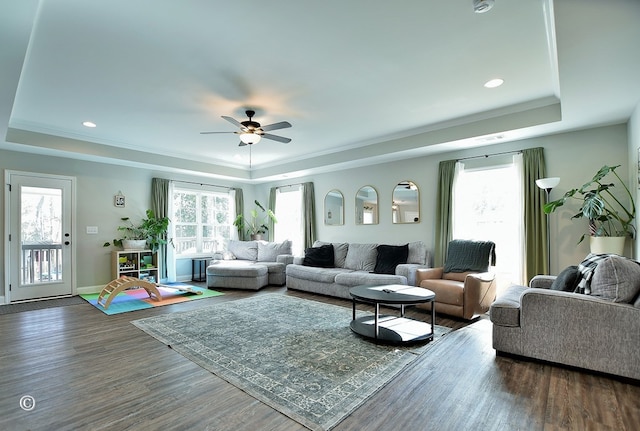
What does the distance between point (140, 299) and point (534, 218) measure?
6.37 m

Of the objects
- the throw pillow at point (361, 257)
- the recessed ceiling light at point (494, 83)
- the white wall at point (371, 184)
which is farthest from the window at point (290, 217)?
the recessed ceiling light at point (494, 83)

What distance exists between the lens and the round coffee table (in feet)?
10.7

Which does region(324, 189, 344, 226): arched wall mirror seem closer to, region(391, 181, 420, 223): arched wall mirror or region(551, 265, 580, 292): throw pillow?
region(391, 181, 420, 223): arched wall mirror

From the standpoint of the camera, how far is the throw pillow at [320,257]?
6.20 m

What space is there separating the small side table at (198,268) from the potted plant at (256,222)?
1244 millimetres

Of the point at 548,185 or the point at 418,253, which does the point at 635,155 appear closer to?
the point at 548,185

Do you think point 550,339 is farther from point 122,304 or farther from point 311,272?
point 122,304

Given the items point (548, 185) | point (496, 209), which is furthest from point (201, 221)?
point (548, 185)

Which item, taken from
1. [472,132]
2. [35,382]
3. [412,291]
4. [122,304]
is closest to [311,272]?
[412,291]

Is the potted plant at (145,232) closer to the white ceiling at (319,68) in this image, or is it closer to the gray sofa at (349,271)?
the white ceiling at (319,68)

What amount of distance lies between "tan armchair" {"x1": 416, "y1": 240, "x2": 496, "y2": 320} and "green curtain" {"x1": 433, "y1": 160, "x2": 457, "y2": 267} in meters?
0.31

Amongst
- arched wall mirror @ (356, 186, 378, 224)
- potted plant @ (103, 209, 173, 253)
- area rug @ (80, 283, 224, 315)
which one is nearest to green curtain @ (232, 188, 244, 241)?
potted plant @ (103, 209, 173, 253)

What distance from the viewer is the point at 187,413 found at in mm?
2037

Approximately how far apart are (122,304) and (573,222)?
678 centimetres
